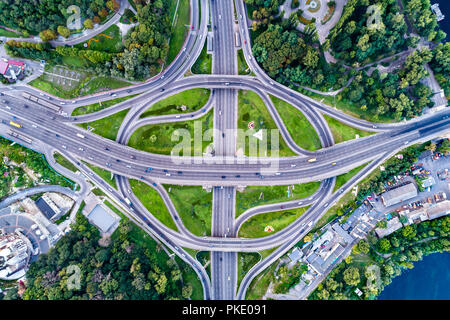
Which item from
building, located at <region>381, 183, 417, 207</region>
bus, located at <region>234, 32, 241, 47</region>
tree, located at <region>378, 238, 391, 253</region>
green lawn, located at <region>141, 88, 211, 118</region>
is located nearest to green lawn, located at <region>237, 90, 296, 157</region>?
green lawn, located at <region>141, 88, 211, 118</region>

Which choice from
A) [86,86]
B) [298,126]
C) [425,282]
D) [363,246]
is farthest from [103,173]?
[425,282]

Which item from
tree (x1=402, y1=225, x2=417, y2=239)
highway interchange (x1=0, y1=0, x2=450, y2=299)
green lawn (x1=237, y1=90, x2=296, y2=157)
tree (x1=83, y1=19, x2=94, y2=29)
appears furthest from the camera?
green lawn (x1=237, y1=90, x2=296, y2=157)

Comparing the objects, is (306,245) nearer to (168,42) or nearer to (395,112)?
(395,112)

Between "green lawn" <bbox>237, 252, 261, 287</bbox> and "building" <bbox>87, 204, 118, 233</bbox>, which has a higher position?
"building" <bbox>87, 204, 118, 233</bbox>

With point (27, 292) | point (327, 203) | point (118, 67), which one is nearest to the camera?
point (27, 292)

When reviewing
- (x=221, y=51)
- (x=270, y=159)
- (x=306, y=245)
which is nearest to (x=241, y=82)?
(x=221, y=51)

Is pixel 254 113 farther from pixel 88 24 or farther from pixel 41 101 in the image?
pixel 41 101

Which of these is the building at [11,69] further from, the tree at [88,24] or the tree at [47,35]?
the tree at [88,24]

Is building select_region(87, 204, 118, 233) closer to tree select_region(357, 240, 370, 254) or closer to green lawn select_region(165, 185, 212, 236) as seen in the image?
green lawn select_region(165, 185, 212, 236)
